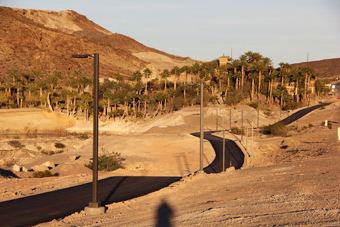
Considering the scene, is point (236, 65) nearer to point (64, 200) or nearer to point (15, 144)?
point (15, 144)

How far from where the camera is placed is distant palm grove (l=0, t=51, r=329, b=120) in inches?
4589

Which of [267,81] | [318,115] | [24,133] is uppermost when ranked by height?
[267,81]

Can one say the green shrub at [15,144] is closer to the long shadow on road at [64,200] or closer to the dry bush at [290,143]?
the dry bush at [290,143]

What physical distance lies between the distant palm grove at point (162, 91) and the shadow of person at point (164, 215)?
3699 inches

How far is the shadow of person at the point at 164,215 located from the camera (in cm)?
1374

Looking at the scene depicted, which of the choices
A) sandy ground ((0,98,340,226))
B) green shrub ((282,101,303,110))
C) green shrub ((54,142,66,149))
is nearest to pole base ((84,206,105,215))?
sandy ground ((0,98,340,226))

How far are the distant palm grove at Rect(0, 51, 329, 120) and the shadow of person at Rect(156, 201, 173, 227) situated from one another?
94.0m

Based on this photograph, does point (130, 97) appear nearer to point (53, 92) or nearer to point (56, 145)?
point (53, 92)

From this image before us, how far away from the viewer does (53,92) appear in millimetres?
119625

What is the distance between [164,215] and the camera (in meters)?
15.4

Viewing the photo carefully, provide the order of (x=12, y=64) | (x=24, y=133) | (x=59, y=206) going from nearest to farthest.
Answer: (x=59, y=206), (x=24, y=133), (x=12, y=64)

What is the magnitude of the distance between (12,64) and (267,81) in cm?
11065

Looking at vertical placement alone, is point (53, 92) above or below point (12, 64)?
below

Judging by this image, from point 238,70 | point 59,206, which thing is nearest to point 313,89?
point 238,70
